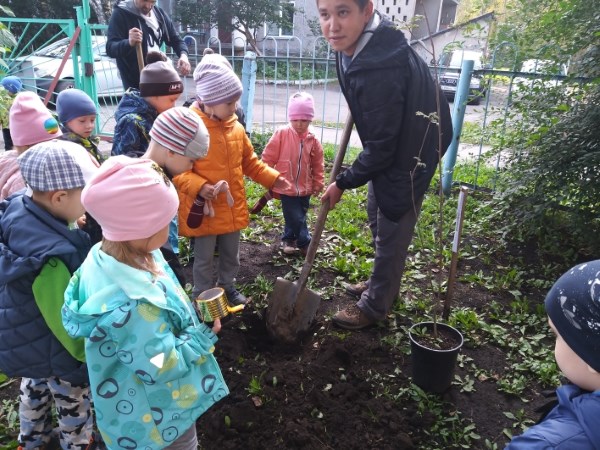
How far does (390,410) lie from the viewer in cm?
257

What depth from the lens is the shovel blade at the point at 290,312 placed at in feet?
10.4

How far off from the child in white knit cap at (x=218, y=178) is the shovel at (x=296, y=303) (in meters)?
0.39

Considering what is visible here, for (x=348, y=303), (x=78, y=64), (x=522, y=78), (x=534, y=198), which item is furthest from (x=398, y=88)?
(x=78, y=64)

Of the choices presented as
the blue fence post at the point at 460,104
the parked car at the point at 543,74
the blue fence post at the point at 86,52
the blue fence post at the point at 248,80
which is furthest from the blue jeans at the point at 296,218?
the blue fence post at the point at 86,52

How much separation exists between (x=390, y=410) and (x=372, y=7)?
7.58 ft

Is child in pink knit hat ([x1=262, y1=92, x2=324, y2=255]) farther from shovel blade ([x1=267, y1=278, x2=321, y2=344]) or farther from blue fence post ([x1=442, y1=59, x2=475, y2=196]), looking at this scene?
blue fence post ([x1=442, y1=59, x2=475, y2=196])

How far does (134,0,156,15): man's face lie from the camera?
446 centimetres

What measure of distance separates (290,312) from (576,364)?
2.11m

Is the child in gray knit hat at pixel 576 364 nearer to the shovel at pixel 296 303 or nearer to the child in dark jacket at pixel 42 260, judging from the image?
the child in dark jacket at pixel 42 260

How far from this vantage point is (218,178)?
307 cm

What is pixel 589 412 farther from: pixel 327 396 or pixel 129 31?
pixel 129 31

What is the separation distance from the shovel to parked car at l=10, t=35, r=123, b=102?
6946 mm

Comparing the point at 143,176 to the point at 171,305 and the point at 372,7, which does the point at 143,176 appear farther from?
the point at 372,7

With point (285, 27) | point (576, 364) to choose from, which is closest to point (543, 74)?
point (576, 364)
